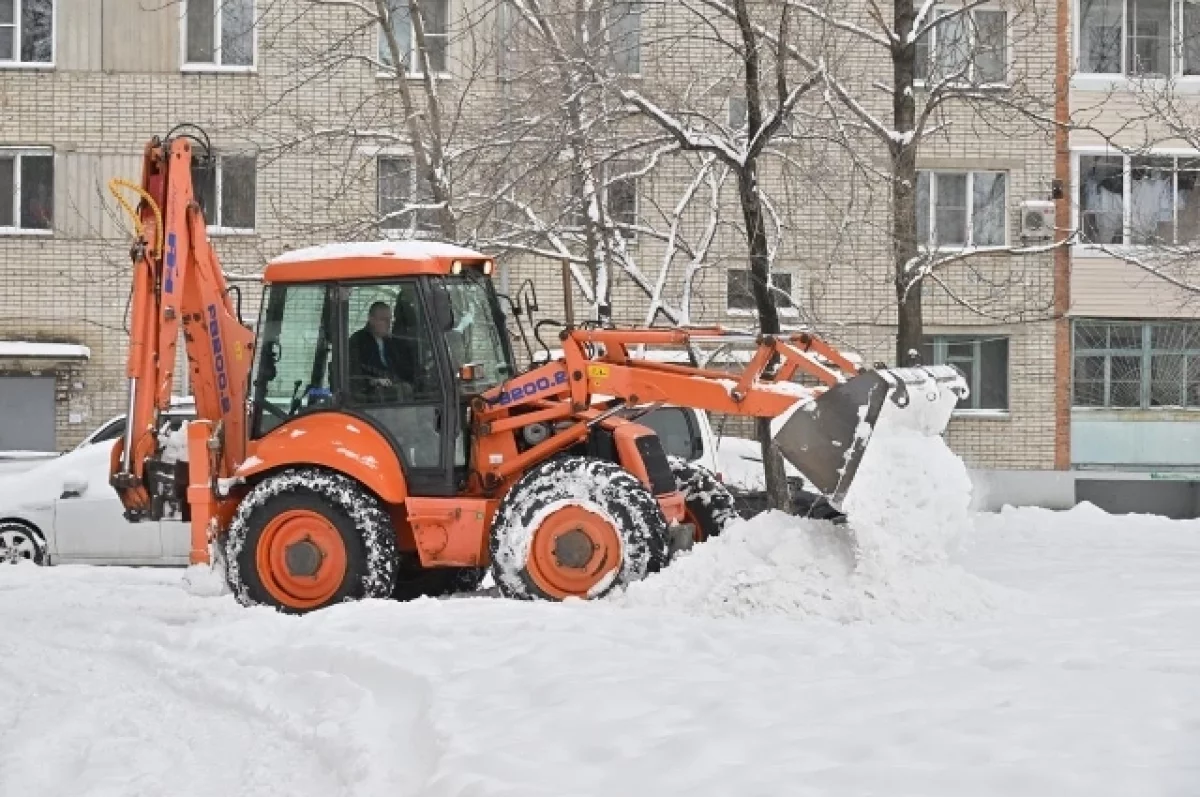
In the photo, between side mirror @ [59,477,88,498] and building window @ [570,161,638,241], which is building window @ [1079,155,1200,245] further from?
side mirror @ [59,477,88,498]

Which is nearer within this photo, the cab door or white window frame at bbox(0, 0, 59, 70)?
the cab door

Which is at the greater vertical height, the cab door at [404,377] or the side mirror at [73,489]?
the cab door at [404,377]

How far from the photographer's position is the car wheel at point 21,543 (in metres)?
16.7

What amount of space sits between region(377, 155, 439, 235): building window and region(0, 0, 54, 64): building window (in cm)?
866

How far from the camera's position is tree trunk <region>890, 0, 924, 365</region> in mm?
15711

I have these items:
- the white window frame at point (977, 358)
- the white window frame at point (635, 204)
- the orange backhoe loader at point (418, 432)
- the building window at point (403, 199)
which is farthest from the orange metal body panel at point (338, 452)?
the white window frame at point (977, 358)

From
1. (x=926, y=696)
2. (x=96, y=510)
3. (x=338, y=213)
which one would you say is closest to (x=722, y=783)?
(x=926, y=696)

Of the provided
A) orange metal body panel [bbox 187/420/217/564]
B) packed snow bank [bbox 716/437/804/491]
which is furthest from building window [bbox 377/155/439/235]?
orange metal body panel [bbox 187/420/217/564]

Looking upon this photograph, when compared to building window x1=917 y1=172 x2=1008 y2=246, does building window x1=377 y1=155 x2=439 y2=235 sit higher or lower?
lower

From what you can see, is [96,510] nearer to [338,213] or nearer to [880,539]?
[338,213]

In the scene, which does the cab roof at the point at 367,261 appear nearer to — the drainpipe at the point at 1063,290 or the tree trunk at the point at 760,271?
the tree trunk at the point at 760,271

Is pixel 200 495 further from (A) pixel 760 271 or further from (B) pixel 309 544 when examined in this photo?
(A) pixel 760 271

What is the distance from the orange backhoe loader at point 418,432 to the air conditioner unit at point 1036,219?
17286 mm

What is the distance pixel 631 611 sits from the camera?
397 inches
